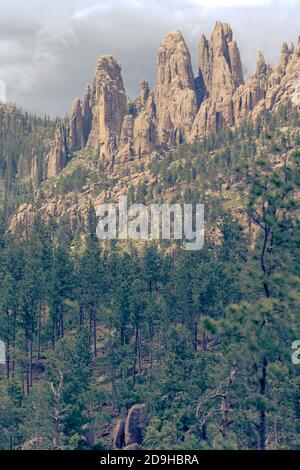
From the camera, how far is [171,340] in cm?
8656

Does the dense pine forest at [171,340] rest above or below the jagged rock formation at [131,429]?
above

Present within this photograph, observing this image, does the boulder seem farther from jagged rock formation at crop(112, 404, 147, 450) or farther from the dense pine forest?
the dense pine forest

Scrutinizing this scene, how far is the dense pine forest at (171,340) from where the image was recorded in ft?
168

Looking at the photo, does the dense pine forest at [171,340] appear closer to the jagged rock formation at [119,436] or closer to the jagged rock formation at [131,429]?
the jagged rock formation at [119,436]

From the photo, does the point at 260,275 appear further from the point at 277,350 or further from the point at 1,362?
the point at 1,362

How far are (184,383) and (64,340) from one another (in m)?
18.1

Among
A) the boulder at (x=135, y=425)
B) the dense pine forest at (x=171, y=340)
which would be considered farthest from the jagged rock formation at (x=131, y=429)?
the dense pine forest at (x=171, y=340)

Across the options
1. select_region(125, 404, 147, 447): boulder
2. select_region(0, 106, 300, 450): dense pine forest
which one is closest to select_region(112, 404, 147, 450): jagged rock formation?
select_region(125, 404, 147, 447): boulder

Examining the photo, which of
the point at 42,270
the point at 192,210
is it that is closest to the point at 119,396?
the point at 42,270

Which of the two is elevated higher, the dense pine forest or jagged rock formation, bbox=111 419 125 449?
the dense pine forest

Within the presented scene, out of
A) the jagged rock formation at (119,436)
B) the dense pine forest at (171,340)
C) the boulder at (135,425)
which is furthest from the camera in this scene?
the jagged rock formation at (119,436)

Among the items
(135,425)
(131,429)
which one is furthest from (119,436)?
(135,425)

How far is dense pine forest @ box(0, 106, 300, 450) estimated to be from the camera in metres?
51.2
